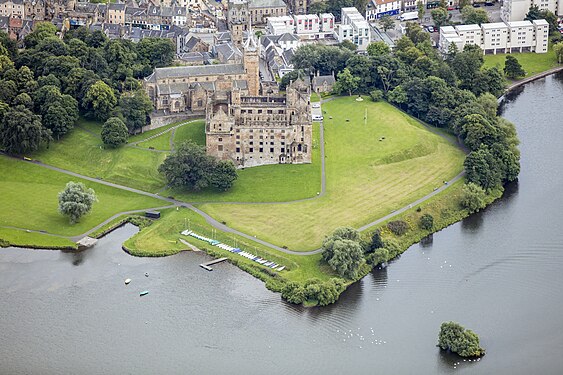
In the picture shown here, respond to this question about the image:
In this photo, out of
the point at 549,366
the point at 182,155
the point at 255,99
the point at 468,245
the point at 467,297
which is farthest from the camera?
the point at 255,99

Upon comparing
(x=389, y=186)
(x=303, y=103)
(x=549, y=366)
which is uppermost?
(x=303, y=103)

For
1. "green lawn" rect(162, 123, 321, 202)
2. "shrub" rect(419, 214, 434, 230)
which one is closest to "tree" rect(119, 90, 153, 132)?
"green lawn" rect(162, 123, 321, 202)

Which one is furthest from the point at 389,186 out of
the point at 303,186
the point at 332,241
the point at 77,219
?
the point at 77,219

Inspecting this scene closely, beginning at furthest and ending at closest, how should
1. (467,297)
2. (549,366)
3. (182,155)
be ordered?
(182,155)
(467,297)
(549,366)

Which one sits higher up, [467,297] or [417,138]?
[417,138]

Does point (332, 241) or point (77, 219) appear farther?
point (77, 219)

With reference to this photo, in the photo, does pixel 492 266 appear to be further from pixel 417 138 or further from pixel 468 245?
pixel 417 138

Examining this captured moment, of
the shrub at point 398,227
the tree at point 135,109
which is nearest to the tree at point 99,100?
the tree at point 135,109
